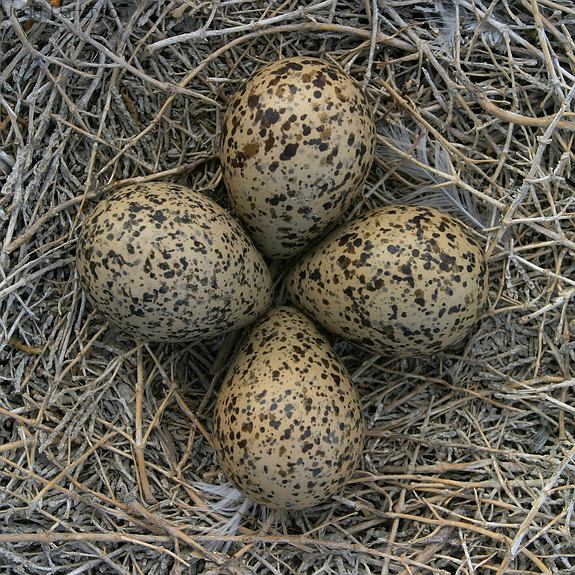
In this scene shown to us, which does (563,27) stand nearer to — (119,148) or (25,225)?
(119,148)

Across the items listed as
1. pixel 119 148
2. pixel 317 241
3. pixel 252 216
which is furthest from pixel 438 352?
pixel 119 148

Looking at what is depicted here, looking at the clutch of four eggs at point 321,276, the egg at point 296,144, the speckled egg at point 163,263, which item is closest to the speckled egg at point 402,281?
the clutch of four eggs at point 321,276

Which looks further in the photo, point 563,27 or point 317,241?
point 317,241

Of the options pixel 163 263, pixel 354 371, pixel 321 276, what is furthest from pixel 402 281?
pixel 163 263

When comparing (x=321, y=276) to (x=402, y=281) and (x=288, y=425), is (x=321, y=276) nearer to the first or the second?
(x=402, y=281)

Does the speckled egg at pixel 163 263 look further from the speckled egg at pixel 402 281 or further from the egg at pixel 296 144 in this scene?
the speckled egg at pixel 402 281

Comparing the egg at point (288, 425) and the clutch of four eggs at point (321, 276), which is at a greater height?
the clutch of four eggs at point (321, 276)
